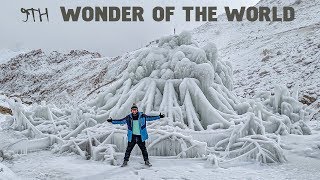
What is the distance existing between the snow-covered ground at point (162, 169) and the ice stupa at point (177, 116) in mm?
334

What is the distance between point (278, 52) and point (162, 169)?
2223 centimetres

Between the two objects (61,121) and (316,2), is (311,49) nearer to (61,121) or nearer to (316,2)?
(316,2)

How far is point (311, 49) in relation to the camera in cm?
2489

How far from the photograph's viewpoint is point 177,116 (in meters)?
10.2

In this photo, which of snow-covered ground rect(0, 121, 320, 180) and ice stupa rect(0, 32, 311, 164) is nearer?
snow-covered ground rect(0, 121, 320, 180)

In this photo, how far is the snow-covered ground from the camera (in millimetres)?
7266

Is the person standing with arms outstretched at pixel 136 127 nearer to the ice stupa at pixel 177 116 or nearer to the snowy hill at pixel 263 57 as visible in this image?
the ice stupa at pixel 177 116

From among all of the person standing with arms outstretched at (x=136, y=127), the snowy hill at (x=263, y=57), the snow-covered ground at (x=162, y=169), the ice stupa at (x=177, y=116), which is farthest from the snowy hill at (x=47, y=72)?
the person standing with arms outstretched at (x=136, y=127)

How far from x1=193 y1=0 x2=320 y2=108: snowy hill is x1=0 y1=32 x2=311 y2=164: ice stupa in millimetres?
6143

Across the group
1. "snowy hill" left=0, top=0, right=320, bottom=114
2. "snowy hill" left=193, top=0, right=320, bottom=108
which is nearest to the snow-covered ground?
"snowy hill" left=0, top=0, right=320, bottom=114

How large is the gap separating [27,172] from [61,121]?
418 cm

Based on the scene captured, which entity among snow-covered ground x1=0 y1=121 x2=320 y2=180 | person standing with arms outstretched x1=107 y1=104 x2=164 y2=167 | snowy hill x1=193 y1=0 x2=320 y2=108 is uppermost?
snowy hill x1=193 y1=0 x2=320 y2=108

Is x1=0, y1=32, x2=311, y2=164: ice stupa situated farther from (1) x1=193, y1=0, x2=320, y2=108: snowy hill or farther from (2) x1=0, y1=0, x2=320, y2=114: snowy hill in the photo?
(1) x1=193, y1=0, x2=320, y2=108: snowy hill

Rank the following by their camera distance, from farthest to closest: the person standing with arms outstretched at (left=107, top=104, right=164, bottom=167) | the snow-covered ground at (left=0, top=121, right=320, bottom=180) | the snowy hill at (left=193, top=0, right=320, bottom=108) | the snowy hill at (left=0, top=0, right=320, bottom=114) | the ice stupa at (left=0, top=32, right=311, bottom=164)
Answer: the snowy hill at (left=0, top=0, right=320, bottom=114), the snowy hill at (left=193, top=0, right=320, bottom=108), the ice stupa at (left=0, top=32, right=311, bottom=164), the person standing with arms outstretched at (left=107, top=104, right=164, bottom=167), the snow-covered ground at (left=0, top=121, right=320, bottom=180)
